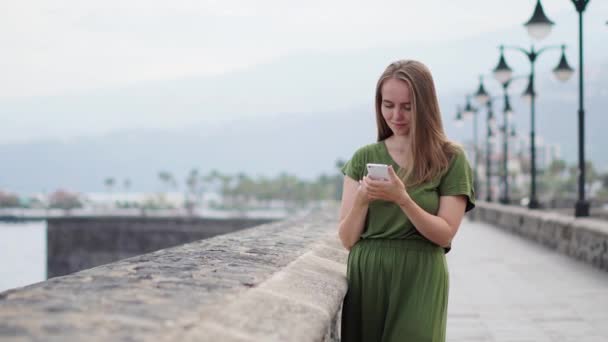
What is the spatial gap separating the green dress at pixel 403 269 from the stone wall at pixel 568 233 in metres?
8.07

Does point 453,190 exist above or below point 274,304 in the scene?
above

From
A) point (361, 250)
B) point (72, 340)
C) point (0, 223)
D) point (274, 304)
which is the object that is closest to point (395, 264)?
point (361, 250)

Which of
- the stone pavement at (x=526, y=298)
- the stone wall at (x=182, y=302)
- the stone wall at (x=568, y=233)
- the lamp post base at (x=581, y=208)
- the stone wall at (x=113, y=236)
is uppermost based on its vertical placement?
the lamp post base at (x=581, y=208)

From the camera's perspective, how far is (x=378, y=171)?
3125 millimetres

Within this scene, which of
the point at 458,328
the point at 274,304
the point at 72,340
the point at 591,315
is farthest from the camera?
the point at 591,315

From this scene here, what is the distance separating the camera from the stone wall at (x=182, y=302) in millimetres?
2064

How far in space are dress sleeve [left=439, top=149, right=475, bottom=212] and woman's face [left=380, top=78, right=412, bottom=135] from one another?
24 centimetres

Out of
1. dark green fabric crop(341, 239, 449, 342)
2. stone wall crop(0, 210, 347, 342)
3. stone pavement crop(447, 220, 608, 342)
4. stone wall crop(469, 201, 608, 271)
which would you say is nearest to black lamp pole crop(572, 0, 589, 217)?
stone wall crop(469, 201, 608, 271)

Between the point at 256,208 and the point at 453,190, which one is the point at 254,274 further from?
the point at 256,208

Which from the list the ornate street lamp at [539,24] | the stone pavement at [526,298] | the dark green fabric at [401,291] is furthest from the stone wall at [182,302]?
the ornate street lamp at [539,24]

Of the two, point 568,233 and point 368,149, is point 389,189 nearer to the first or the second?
point 368,149

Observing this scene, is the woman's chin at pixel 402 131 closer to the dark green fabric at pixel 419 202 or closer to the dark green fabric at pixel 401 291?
the dark green fabric at pixel 419 202

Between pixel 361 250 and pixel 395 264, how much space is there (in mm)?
193

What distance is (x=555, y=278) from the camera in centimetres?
1041
